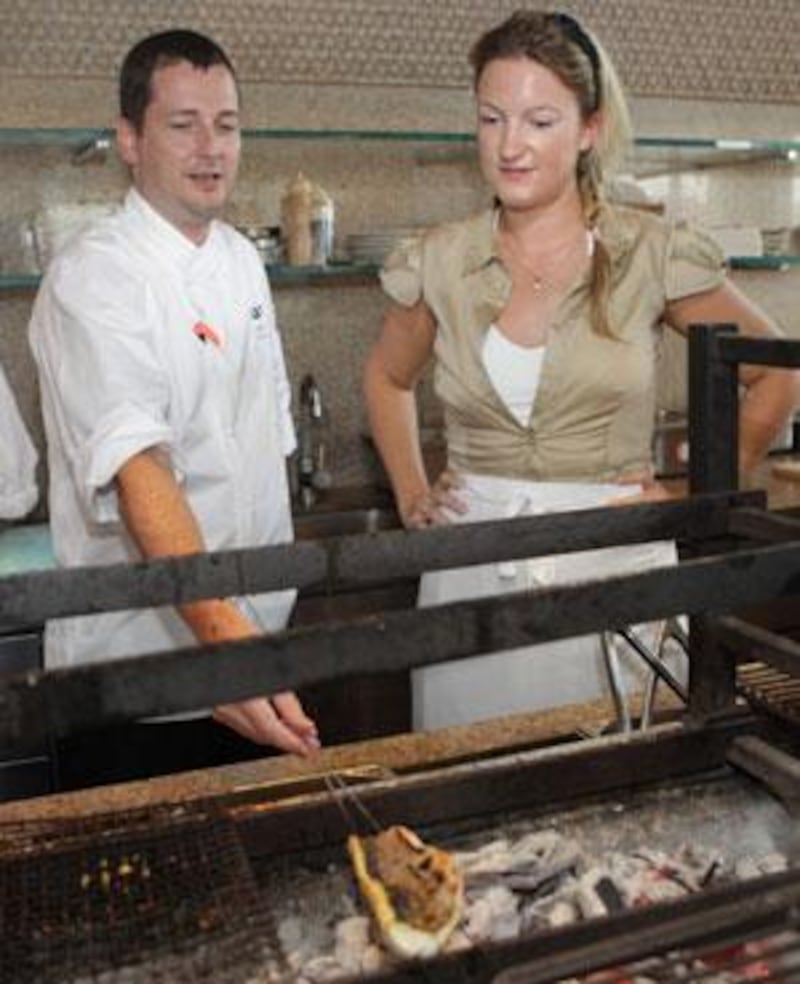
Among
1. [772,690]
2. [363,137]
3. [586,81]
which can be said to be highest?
[363,137]

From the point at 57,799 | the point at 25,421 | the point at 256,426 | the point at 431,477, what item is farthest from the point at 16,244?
the point at 57,799

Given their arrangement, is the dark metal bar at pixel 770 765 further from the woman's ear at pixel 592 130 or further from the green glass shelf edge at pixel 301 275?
the green glass shelf edge at pixel 301 275

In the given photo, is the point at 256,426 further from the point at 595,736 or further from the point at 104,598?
the point at 104,598

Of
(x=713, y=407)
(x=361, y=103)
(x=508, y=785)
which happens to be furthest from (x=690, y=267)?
(x=361, y=103)

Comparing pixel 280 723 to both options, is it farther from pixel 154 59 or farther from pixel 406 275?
pixel 154 59

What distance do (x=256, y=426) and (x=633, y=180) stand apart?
224 cm

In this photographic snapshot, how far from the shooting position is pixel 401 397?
7.52 feet

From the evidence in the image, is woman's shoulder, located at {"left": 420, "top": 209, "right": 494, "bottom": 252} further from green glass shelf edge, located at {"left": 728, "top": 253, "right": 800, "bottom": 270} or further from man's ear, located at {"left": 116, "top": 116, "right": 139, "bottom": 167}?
green glass shelf edge, located at {"left": 728, "top": 253, "right": 800, "bottom": 270}

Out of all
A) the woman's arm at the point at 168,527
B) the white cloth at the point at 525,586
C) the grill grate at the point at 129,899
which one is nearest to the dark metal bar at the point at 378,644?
the grill grate at the point at 129,899

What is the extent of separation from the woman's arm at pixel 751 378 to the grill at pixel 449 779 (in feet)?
2.05

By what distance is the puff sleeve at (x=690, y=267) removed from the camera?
1986 mm

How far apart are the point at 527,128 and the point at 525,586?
0.71m

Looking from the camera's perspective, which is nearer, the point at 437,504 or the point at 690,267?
the point at 690,267

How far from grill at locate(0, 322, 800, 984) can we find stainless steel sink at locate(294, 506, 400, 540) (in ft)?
5.90
